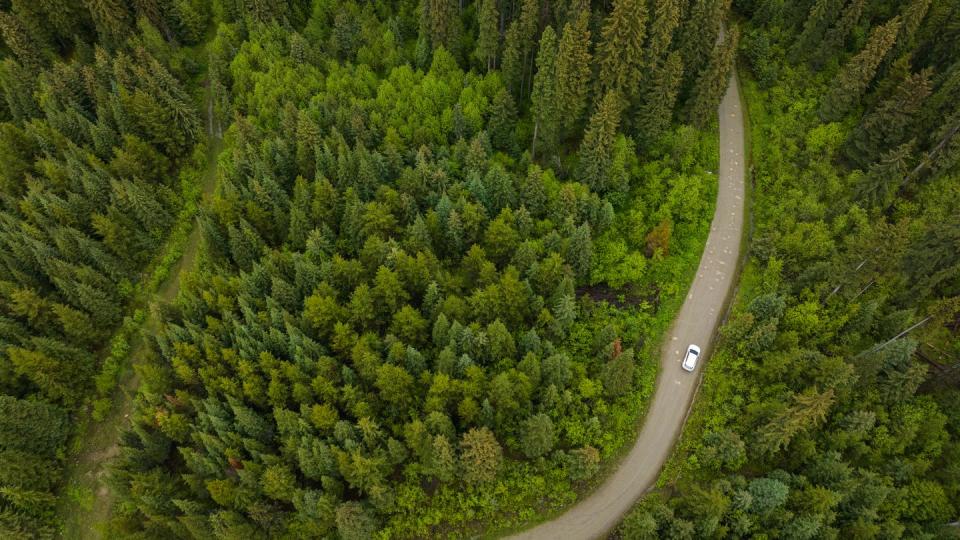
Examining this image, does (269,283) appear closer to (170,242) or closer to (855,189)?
(170,242)

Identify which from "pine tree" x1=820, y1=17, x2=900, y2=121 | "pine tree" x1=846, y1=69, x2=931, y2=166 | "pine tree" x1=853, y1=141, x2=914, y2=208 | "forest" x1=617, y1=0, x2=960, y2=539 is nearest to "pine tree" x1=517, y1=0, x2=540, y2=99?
"forest" x1=617, y1=0, x2=960, y2=539

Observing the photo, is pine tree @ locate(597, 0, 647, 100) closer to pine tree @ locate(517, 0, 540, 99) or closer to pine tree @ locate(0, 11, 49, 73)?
pine tree @ locate(517, 0, 540, 99)

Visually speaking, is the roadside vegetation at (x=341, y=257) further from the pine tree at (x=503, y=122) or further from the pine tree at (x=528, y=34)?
the pine tree at (x=503, y=122)

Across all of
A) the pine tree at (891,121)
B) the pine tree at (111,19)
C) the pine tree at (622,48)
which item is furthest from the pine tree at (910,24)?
the pine tree at (111,19)

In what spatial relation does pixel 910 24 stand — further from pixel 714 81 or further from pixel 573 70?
pixel 573 70

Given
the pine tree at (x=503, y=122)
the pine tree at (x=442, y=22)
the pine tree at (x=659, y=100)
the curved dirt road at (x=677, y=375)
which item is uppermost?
the pine tree at (x=442, y=22)

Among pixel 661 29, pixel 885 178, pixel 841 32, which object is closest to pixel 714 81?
pixel 661 29
